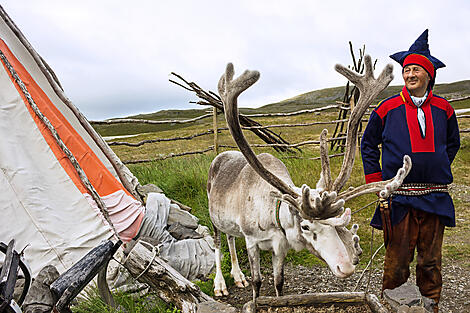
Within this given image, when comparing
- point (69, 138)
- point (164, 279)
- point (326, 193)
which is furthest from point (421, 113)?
point (69, 138)

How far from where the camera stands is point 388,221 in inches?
94.6

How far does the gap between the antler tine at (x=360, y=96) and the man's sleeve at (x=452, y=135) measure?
0.48m

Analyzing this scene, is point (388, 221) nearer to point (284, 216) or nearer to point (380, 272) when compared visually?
point (284, 216)

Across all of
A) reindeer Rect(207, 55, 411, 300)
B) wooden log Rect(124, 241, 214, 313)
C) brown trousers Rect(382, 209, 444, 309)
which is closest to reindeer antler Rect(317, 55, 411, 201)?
reindeer Rect(207, 55, 411, 300)

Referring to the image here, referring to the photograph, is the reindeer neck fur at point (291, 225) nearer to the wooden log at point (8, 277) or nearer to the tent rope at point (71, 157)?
the wooden log at point (8, 277)

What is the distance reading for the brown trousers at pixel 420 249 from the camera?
2.34 metres

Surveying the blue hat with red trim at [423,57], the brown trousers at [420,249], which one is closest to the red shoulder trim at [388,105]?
the blue hat with red trim at [423,57]

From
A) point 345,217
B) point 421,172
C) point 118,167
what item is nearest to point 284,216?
point 345,217

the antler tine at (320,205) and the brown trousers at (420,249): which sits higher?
the antler tine at (320,205)

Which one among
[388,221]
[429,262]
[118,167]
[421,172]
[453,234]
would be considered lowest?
[453,234]

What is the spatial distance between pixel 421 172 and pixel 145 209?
9.53 ft

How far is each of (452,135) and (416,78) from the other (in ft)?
1.60

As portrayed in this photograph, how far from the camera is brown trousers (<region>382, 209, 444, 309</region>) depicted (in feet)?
7.69

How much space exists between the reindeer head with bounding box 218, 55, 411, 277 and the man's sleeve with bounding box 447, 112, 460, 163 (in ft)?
1.59
